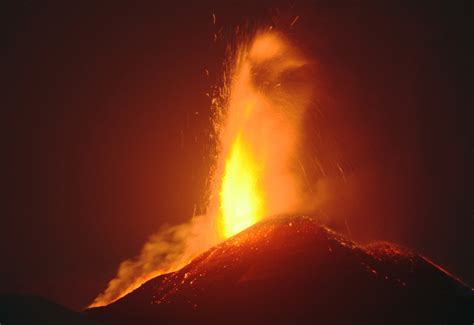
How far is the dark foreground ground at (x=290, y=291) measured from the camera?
48.1ft

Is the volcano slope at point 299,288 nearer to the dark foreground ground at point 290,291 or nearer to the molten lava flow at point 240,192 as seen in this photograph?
the dark foreground ground at point 290,291

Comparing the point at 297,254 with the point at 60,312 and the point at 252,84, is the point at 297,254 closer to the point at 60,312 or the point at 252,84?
the point at 60,312

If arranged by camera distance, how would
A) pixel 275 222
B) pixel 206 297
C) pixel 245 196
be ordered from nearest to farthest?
pixel 206 297, pixel 275 222, pixel 245 196

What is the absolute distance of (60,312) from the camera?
1455 centimetres

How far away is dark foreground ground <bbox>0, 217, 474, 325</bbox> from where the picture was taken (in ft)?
48.1

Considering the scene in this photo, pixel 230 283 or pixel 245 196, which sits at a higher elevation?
pixel 245 196

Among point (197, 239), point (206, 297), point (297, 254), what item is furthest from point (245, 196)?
point (206, 297)

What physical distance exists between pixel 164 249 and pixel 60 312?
43.3 ft

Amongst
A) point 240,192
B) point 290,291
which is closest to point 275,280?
point 290,291

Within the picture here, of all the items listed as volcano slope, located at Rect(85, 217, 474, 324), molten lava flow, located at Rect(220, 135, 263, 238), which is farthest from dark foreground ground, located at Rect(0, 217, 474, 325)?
molten lava flow, located at Rect(220, 135, 263, 238)

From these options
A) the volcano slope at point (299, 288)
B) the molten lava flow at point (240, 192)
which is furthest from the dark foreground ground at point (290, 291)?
the molten lava flow at point (240, 192)

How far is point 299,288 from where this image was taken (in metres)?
15.8

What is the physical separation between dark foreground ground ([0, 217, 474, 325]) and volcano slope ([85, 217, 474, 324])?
34 mm

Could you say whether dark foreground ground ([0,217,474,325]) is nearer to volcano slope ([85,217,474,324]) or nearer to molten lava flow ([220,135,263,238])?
volcano slope ([85,217,474,324])
